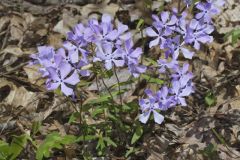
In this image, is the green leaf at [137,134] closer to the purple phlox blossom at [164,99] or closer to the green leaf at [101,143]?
the green leaf at [101,143]

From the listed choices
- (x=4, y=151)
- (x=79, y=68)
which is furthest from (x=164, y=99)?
(x=4, y=151)

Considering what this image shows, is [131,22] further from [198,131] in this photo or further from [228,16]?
[198,131]

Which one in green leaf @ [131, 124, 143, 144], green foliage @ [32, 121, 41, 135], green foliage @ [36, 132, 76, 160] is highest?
green foliage @ [36, 132, 76, 160]

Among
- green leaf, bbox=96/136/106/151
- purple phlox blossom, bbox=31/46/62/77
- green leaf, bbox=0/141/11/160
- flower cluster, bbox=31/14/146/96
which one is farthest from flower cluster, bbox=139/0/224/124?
green leaf, bbox=0/141/11/160

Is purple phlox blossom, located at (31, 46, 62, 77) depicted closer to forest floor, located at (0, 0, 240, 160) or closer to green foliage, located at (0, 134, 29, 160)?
green foliage, located at (0, 134, 29, 160)

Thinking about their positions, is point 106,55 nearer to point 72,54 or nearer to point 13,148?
point 72,54

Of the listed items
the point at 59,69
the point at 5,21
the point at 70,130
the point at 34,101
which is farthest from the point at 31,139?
the point at 5,21
